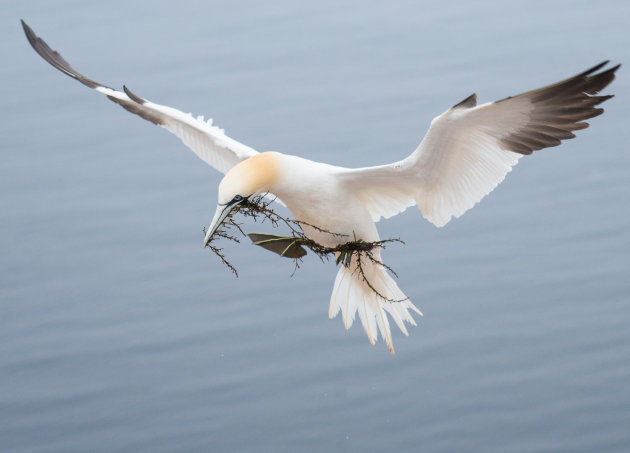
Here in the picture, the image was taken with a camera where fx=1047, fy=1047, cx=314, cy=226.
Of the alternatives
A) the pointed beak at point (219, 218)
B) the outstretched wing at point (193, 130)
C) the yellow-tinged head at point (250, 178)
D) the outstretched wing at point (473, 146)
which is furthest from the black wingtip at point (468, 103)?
the outstretched wing at point (193, 130)

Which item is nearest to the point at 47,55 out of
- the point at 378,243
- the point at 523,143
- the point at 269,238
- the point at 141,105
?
the point at 141,105

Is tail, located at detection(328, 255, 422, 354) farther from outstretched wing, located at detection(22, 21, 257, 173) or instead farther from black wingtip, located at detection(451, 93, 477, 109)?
black wingtip, located at detection(451, 93, 477, 109)

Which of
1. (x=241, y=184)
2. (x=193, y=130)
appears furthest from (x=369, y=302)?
(x=241, y=184)

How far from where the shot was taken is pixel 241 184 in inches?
91.2

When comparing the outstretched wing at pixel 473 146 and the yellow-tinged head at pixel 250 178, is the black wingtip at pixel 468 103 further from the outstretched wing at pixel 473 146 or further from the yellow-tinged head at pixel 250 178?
the yellow-tinged head at pixel 250 178

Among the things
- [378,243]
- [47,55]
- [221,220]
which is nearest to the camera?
[221,220]

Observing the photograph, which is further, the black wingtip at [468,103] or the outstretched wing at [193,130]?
the outstretched wing at [193,130]

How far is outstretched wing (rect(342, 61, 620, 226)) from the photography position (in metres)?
2.34

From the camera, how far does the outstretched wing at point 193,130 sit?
2.82 metres

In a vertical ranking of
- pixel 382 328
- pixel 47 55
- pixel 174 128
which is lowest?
pixel 382 328

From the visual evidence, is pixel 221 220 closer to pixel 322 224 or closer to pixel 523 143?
pixel 322 224

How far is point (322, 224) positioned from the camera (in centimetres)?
255

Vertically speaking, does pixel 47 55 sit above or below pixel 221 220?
above

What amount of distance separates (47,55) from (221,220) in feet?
Result: 3.97
